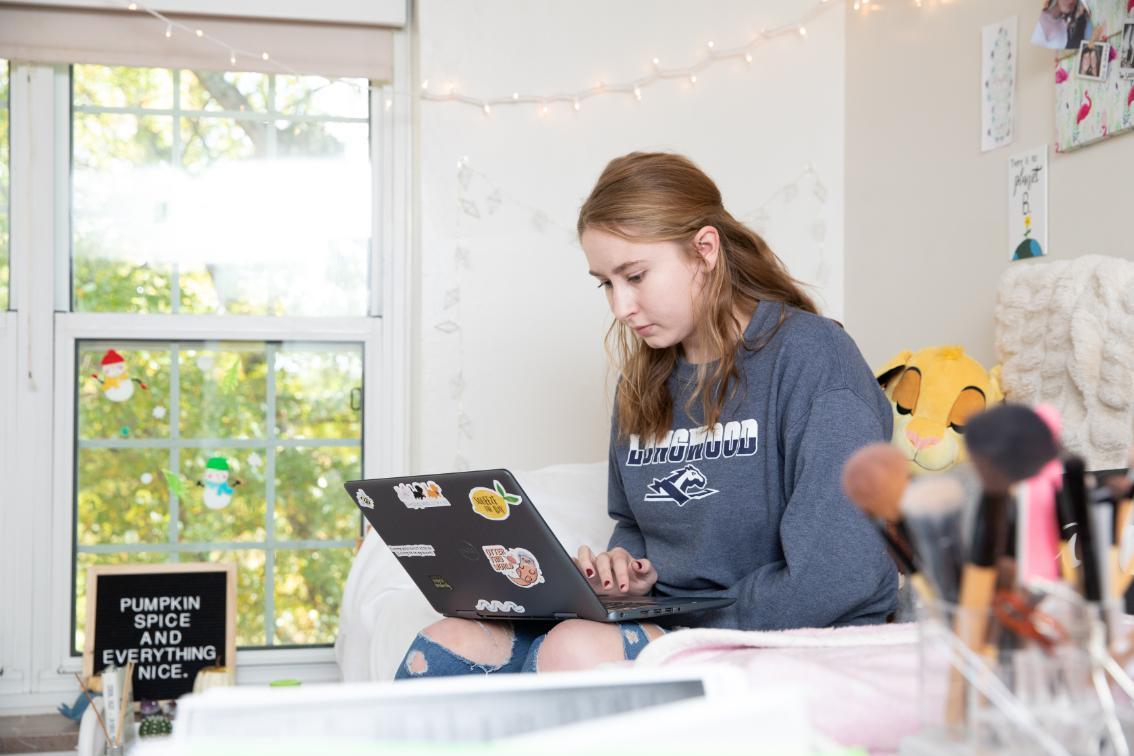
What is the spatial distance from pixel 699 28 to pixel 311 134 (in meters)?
0.93

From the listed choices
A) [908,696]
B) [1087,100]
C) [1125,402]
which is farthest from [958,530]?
[1087,100]

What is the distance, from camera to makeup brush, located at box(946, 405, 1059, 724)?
0.47 meters

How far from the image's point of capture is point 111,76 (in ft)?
8.13

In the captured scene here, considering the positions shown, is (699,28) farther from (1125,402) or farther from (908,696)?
(908,696)

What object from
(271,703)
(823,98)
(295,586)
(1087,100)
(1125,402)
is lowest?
(295,586)

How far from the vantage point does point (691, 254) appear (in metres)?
1.49

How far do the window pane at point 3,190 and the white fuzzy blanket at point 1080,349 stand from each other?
202 cm

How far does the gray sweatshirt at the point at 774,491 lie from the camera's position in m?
1.23

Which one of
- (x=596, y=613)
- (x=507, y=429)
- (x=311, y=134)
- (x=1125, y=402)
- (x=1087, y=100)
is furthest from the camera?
(x=311, y=134)

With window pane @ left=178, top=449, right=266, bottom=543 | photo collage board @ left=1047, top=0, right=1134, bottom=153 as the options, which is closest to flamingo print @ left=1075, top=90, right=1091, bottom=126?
photo collage board @ left=1047, top=0, right=1134, bottom=153

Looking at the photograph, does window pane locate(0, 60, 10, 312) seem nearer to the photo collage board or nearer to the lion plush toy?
the lion plush toy

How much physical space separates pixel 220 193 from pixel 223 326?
0.31 metres

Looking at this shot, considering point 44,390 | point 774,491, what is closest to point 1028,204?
point 774,491

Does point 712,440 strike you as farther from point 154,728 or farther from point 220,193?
point 220,193
